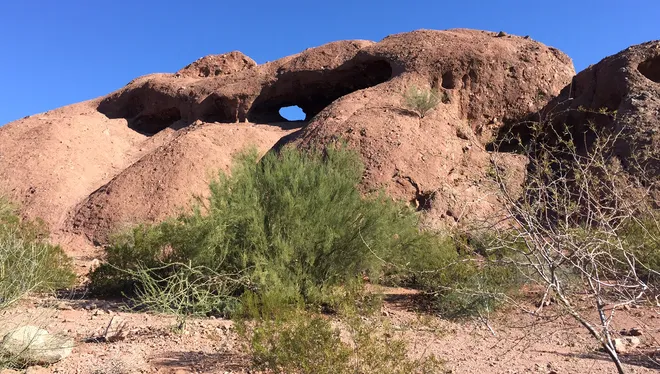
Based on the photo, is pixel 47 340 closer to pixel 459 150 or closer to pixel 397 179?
pixel 397 179

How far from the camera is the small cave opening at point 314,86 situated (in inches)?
829

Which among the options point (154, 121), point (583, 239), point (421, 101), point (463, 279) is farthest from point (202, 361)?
point (154, 121)

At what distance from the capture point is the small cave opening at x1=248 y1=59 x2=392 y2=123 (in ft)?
69.1

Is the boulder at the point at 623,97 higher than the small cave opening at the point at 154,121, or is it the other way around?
the small cave opening at the point at 154,121

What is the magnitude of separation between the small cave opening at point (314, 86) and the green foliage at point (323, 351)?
1699 centimetres

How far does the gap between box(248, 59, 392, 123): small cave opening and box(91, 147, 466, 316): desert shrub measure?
40.3 feet

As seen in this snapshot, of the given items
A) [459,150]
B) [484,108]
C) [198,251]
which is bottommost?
[198,251]

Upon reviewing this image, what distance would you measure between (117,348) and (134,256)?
12.5ft

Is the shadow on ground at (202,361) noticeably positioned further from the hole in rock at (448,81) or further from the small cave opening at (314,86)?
the small cave opening at (314,86)

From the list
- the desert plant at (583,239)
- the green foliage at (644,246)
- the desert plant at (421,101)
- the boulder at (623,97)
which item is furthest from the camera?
the desert plant at (421,101)

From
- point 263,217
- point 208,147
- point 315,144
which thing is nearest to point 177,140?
point 208,147

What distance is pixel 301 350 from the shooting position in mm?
Answer: 4359

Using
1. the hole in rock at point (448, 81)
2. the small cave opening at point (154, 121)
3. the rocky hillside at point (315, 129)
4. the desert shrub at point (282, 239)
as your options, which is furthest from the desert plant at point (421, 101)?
the small cave opening at point (154, 121)

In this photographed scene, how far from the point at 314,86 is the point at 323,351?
733 inches
